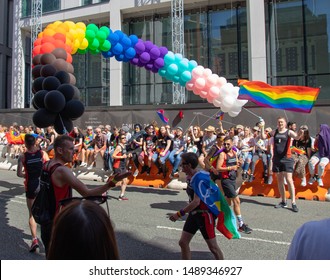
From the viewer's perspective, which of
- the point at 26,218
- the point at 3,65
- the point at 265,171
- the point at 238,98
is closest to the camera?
the point at 26,218

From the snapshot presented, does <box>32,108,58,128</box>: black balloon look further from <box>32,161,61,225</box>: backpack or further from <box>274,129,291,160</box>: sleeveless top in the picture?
<box>274,129,291,160</box>: sleeveless top

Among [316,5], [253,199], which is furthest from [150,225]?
[316,5]

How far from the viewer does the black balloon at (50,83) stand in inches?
272

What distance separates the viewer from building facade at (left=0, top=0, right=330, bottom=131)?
2031 centimetres

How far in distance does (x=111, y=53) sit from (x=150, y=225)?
18.4 ft

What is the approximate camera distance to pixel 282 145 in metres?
7.84

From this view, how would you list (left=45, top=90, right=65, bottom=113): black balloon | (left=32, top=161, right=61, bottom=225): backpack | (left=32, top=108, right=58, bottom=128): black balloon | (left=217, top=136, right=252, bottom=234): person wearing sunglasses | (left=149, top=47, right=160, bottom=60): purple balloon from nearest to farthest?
1. (left=32, top=161, right=61, bottom=225): backpack
2. (left=217, top=136, right=252, bottom=234): person wearing sunglasses
3. (left=45, top=90, right=65, bottom=113): black balloon
4. (left=32, top=108, right=58, bottom=128): black balloon
5. (left=149, top=47, right=160, bottom=60): purple balloon

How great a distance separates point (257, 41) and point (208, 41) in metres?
4.04

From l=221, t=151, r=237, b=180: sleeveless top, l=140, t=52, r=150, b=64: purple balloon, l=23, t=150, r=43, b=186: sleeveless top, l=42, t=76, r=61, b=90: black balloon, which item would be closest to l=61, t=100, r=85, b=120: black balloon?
l=42, t=76, r=61, b=90: black balloon

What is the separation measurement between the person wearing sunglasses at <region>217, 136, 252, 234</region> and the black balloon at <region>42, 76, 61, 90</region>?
3.59m

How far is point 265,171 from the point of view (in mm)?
9594

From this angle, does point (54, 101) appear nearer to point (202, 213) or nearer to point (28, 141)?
point (28, 141)

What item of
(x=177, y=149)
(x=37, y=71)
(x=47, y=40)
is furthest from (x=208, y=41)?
(x=37, y=71)
